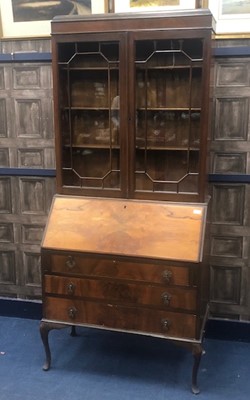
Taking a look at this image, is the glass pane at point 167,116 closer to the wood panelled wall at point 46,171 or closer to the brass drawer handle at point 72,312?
the wood panelled wall at point 46,171

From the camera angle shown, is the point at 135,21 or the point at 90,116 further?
the point at 90,116

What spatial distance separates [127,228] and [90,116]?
2.28 feet

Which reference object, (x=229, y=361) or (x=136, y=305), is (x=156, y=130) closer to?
(x=136, y=305)

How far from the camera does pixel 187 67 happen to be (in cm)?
235

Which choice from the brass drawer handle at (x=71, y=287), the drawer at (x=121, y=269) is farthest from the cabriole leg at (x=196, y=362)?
the brass drawer handle at (x=71, y=287)

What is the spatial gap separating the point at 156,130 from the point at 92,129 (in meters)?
0.37

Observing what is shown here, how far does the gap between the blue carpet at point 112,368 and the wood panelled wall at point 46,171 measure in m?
0.32

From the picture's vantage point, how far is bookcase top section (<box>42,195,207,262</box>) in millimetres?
2256

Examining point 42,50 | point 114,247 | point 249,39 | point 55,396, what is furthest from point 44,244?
point 249,39

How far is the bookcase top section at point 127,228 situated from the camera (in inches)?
88.8

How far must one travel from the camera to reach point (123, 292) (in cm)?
233

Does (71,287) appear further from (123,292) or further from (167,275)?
(167,275)

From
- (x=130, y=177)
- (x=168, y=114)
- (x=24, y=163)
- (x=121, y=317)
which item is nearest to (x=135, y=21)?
(x=168, y=114)

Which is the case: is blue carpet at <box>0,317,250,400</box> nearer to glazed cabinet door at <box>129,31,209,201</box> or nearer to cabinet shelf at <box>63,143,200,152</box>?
glazed cabinet door at <box>129,31,209,201</box>
